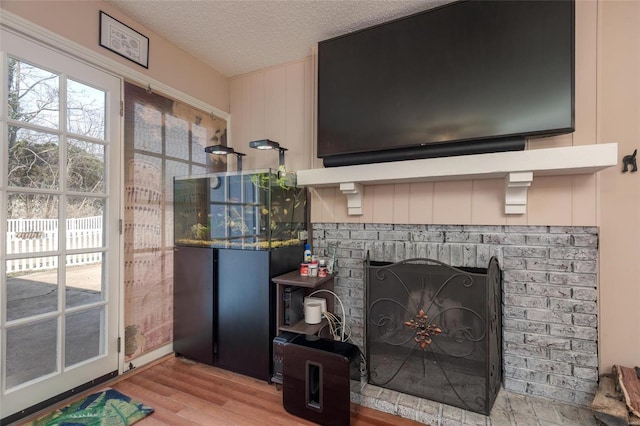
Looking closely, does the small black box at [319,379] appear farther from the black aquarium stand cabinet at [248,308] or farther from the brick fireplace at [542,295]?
the brick fireplace at [542,295]

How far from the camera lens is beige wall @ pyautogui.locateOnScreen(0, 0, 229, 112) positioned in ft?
5.56

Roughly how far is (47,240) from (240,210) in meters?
1.15

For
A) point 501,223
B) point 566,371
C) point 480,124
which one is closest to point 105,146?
point 480,124

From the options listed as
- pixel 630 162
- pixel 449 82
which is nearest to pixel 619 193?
pixel 630 162

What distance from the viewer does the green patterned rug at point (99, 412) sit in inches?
63.6

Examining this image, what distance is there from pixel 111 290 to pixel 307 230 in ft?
4.89

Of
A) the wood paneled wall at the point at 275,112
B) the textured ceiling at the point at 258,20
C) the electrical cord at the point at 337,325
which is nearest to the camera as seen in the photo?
the textured ceiling at the point at 258,20

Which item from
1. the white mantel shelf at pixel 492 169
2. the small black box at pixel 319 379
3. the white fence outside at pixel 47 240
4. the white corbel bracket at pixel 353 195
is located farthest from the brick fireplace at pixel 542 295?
the white fence outside at pixel 47 240

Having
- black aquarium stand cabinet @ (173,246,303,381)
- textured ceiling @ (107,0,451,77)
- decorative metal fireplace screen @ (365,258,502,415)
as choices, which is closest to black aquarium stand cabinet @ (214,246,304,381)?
black aquarium stand cabinet @ (173,246,303,381)

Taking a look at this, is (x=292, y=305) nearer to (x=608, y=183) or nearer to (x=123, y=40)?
(x=608, y=183)

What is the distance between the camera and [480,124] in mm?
1697

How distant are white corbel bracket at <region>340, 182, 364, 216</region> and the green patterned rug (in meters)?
1.82

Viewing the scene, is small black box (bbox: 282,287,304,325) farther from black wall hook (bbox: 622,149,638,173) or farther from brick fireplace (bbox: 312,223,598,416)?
black wall hook (bbox: 622,149,638,173)

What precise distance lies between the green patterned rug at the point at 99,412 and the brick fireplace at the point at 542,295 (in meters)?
2.05
